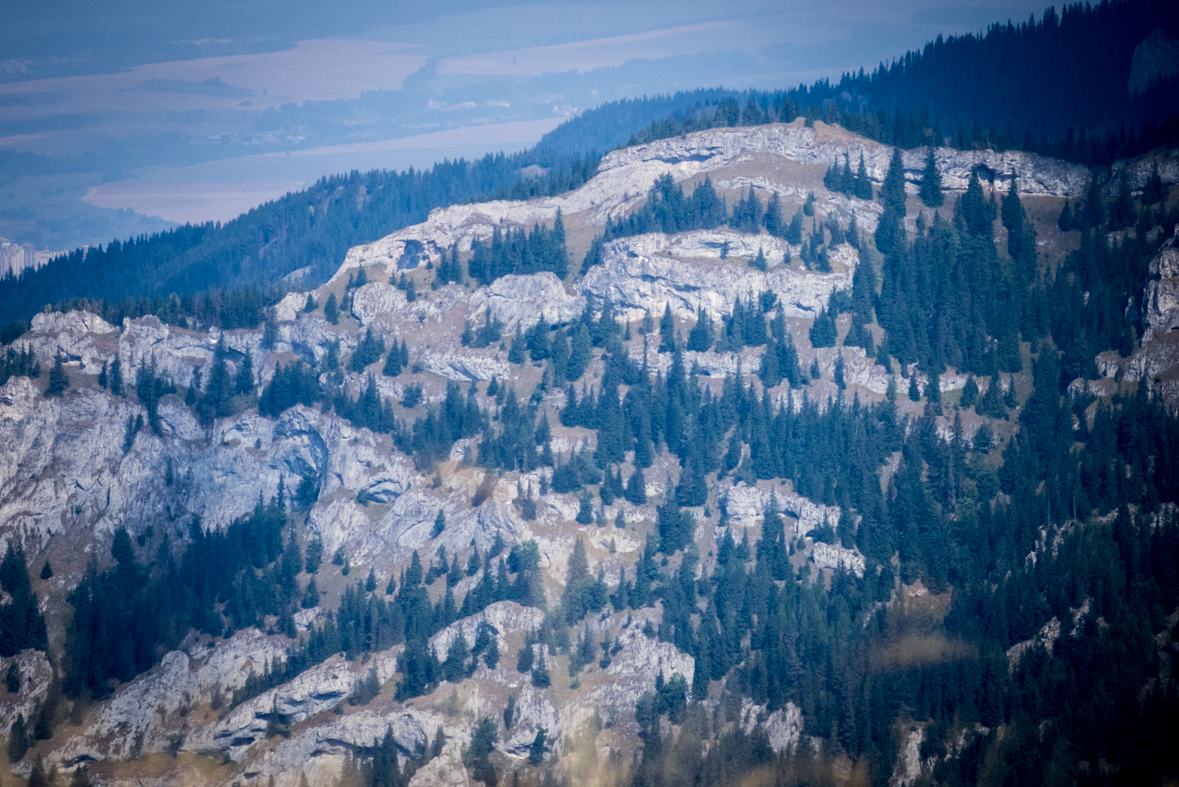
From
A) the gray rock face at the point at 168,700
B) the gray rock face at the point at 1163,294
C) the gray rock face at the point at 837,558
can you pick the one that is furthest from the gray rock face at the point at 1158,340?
the gray rock face at the point at 168,700

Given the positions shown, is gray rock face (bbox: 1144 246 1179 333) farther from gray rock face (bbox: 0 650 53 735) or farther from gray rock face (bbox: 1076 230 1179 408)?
gray rock face (bbox: 0 650 53 735)

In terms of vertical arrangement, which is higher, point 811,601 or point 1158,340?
point 1158,340

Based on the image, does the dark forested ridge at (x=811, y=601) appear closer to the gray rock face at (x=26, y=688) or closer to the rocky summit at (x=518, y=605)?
the rocky summit at (x=518, y=605)

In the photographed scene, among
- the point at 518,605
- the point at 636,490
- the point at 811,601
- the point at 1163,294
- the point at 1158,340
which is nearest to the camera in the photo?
the point at 811,601

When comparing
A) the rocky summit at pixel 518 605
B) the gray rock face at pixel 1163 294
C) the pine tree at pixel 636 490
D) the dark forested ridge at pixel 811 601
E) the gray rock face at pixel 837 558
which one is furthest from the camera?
the pine tree at pixel 636 490

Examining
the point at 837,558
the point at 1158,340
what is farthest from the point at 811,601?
the point at 1158,340

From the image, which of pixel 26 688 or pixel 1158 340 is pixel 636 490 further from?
pixel 26 688

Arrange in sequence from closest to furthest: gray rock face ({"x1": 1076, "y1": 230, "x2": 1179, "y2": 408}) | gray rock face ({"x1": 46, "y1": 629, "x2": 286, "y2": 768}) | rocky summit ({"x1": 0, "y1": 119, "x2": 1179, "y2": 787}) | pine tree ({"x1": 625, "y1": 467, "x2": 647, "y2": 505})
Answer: rocky summit ({"x1": 0, "y1": 119, "x2": 1179, "y2": 787}) → gray rock face ({"x1": 46, "y1": 629, "x2": 286, "y2": 768}) → gray rock face ({"x1": 1076, "y1": 230, "x2": 1179, "y2": 408}) → pine tree ({"x1": 625, "y1": 467, "x2": 647, "y2": 505})

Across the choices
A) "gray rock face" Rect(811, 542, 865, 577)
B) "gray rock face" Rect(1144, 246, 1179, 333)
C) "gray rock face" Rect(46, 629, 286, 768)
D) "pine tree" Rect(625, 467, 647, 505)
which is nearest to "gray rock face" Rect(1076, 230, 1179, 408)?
"gray rock face" Rect(1144, 246, 1179, 333)

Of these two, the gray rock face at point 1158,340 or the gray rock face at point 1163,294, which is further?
the gray rock face at point 1163,294

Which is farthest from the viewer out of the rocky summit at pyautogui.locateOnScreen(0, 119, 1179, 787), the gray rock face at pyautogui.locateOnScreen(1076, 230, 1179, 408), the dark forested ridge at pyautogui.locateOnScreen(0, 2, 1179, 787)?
the gray rock face at pyautogui.locateOnScreen(1076, 230, 1179, 408)

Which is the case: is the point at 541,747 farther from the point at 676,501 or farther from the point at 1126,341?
the point at 1126,341
